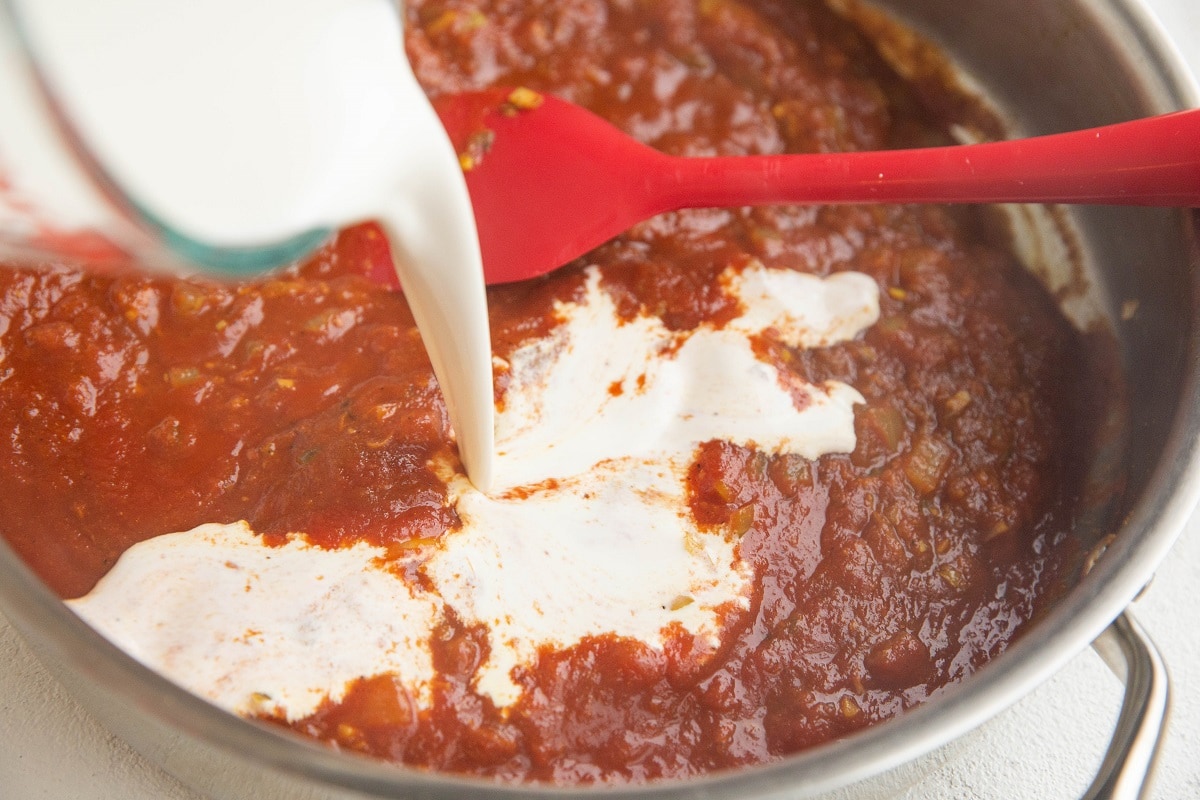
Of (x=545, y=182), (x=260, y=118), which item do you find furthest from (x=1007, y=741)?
(x=260, y=118)

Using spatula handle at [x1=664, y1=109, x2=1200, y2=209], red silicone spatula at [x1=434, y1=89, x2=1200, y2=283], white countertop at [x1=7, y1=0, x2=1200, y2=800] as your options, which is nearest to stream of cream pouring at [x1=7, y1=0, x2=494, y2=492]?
red silicone spatula at [x1=434, y1=89, x2=1200, y2=283]

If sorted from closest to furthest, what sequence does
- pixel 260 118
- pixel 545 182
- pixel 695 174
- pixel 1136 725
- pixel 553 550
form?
1. pixel 260 118
2. pixel 1136 725
3. pixel 553 550
4. pixel 695 174
5. pixel 545 182

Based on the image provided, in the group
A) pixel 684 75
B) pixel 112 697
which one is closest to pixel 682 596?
→ pixel 112 697

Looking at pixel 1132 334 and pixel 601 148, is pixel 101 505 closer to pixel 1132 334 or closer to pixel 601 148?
pixel 601 148

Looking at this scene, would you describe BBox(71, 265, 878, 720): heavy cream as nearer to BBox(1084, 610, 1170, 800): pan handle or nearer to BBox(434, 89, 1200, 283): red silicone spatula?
BBox(434, 89, 1200, 283): red silicone spatula

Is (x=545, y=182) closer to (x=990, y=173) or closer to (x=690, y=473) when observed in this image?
(x=690, y=473)
